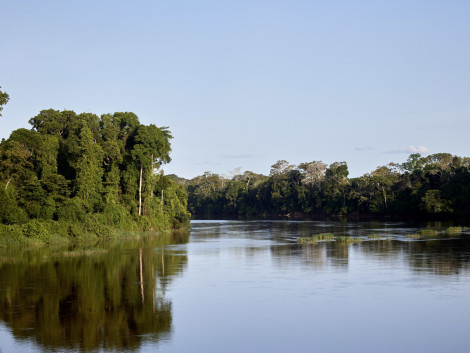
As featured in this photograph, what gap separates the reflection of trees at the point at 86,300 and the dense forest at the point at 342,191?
2487 inches

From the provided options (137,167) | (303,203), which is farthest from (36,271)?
(303,203)

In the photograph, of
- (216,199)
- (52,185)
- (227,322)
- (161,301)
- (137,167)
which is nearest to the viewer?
(227,322)

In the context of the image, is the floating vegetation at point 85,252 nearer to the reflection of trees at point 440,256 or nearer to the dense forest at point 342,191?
the reflection of trees at point 440,256

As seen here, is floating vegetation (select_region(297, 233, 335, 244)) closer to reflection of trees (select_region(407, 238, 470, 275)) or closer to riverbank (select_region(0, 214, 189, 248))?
reflection of trees (select_region(407, 238, 470, 275))

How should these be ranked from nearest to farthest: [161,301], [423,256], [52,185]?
[161,301]
[423,256]
[52,185]

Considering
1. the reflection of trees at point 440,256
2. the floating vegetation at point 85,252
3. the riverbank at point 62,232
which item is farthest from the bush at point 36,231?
the reflection of trees at point 440,256

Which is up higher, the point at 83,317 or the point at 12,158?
the point at 12,158

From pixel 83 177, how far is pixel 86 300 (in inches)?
1126

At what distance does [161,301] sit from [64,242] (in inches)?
992

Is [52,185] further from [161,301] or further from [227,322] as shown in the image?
[227,322]

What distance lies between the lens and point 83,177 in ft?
155

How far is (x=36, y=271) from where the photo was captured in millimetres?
27016

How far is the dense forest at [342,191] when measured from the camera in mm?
85000

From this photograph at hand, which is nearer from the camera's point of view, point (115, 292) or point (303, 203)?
point (115, 292)
